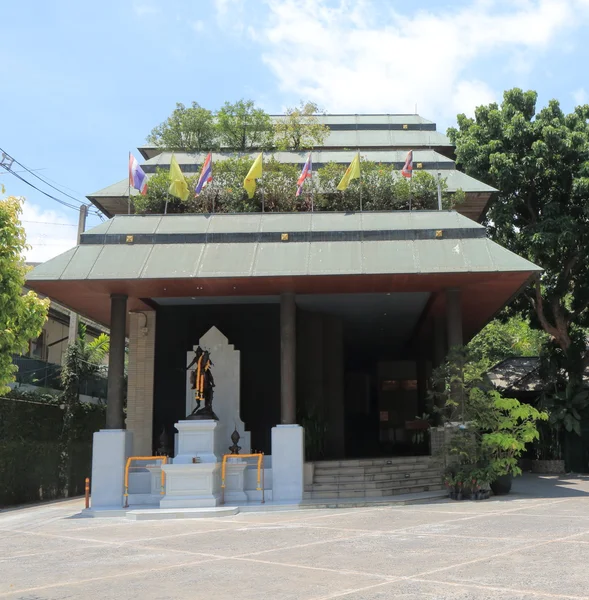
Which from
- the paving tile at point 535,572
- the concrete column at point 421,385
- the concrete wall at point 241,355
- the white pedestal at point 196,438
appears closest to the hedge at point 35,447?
the concrete wall at point 241,355

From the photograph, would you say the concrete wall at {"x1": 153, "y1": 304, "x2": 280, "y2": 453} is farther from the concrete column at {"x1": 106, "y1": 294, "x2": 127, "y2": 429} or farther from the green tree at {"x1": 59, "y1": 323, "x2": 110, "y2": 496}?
the green tree at {"x1": 59, "y1": 323, "x2": 110, "y2": 496}

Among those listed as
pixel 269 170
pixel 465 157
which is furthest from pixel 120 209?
pixel 465 157

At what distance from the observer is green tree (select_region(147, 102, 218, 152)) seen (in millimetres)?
26859

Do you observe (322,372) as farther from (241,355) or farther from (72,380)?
(72,380)

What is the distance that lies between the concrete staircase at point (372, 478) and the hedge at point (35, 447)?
8793mm

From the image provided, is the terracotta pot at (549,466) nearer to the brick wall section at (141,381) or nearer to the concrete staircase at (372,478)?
the concrete staircase at (372,478)

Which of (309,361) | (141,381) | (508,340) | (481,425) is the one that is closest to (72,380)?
(141,381)

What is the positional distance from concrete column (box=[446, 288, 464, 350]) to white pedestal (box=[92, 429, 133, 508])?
26.5ft

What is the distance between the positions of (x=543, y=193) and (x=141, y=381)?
15.4 metres

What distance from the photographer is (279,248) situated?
16656 millimetres

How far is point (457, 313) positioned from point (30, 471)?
43.2 ft

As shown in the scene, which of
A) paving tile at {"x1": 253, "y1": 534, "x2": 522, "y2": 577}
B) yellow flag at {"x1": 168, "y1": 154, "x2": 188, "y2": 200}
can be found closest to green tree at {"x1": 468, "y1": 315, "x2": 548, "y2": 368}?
yellow flag at {"x1": 168, "y1": 154, "x2": 188, "y2": 200}

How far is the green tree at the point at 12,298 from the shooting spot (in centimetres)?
1441

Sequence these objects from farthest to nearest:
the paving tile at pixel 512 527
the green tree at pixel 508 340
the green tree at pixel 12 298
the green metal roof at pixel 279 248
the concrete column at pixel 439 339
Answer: the green tree at pixel 508 340
the concrete column at pixel 439 339
the green metal roof at pixel 279 248
the green tree at pixel 12 298
the paving tile at pixel 512 527
